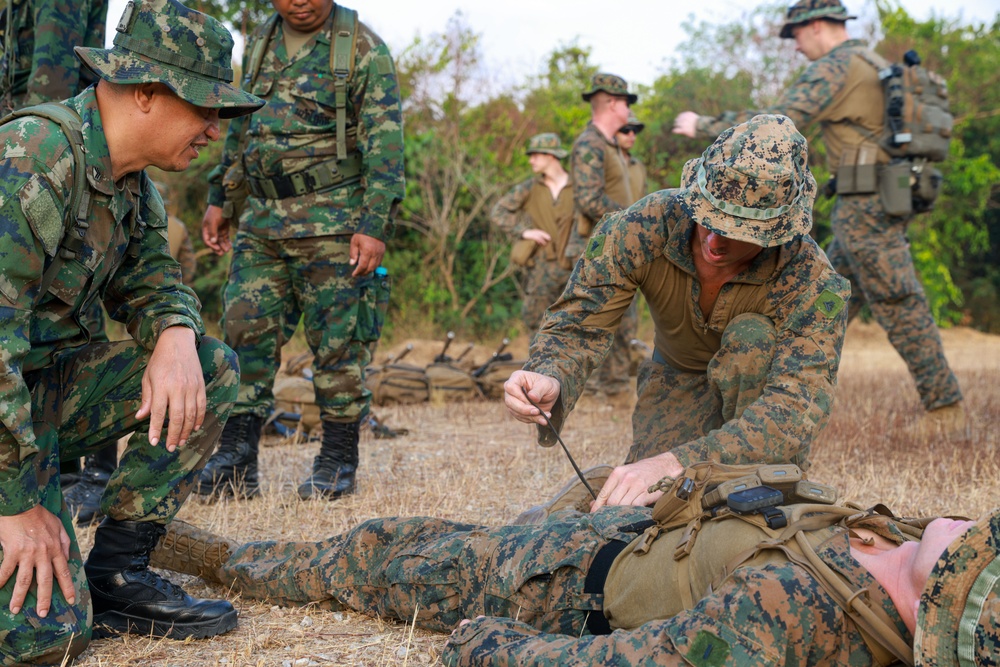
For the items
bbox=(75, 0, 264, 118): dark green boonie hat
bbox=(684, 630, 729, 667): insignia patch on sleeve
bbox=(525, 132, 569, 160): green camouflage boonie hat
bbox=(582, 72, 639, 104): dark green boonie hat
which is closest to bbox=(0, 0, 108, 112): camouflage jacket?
bbox=(75, 0, 264, 118): dark green boonie hat

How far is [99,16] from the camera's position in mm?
4055

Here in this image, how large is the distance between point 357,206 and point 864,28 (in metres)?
17.0

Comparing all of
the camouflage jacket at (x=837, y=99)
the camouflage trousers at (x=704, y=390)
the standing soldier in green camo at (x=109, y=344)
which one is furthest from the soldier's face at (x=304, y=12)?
the camouflage jacket at (x=837, y=99)

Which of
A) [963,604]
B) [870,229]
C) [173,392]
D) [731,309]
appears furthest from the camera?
[870,229]

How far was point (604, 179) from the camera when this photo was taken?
26.1 feet

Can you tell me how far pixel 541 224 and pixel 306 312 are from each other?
468 cm

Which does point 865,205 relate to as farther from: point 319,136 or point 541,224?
point 319,136

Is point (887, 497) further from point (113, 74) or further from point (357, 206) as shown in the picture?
point (113, 74)

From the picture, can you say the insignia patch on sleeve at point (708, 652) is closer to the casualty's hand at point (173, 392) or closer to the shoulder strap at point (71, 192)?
the casualty's hand at point (173, 392)

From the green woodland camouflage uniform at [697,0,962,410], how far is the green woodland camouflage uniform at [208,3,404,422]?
2702 mm

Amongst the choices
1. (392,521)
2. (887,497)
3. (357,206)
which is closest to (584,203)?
(357,206)

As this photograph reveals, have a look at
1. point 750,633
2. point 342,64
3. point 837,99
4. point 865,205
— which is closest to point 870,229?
point 865,205

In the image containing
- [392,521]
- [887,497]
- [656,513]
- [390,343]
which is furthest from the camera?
[390,343]

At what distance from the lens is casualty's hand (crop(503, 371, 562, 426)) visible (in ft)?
9.86
